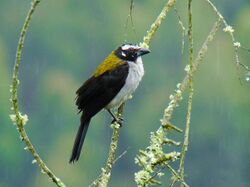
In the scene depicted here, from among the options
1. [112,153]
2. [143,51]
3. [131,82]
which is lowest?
[112,153]

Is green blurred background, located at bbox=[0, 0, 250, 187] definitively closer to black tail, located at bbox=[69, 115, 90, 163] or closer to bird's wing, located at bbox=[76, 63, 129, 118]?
bird's wing, located at bbox=[76, 63, 129, 118]

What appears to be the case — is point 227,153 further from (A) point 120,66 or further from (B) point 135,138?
(A) point 120,66

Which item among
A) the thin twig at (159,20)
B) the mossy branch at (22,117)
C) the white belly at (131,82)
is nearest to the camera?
the mossy branch at (22,117)

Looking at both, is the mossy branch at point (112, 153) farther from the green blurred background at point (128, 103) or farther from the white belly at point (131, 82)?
the green blurred background at point (128, 103)

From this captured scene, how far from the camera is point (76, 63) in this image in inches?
2591

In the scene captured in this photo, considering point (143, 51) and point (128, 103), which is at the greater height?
point (128, 103)

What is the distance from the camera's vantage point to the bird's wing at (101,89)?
6641 millimetres

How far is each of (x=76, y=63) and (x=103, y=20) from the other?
28.3 ft

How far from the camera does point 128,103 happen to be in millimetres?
57531

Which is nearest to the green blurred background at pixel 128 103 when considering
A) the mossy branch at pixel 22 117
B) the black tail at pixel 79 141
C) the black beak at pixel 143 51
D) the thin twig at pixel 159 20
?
the black beak at pixel 143 51

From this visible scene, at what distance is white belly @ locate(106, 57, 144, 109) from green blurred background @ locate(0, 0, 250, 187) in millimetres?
38312

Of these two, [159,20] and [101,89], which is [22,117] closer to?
[159,20]

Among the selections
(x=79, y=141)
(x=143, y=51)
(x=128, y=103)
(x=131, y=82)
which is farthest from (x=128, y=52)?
(x=128, y=103)

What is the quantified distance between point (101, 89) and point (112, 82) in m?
0.10
